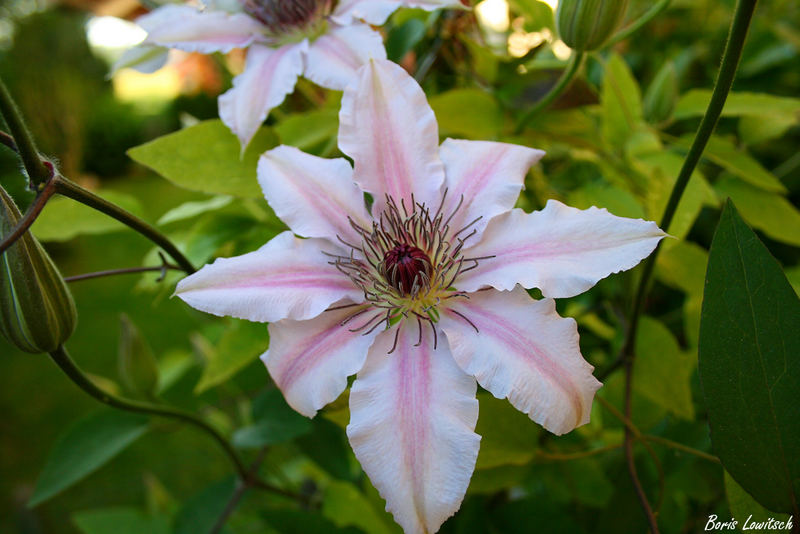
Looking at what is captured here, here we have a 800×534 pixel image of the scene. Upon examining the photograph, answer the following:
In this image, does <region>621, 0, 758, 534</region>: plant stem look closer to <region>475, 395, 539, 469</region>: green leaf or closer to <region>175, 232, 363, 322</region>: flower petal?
<region>475, 395, 539, 469</region>: green leaf

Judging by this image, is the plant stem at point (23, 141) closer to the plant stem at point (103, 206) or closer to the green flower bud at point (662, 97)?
the plant stem at point (103, 206)

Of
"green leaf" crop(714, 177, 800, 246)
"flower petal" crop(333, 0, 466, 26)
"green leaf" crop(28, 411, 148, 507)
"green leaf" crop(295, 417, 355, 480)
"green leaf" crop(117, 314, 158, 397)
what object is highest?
"flower petal" crop(333, 0, 466, 26)

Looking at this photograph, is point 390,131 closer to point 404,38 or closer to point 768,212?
point 404,38

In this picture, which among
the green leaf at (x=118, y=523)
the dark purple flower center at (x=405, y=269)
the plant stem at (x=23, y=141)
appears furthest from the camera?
the green leaf at (x=118, y=523)

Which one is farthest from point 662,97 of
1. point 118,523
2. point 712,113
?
point 118,523

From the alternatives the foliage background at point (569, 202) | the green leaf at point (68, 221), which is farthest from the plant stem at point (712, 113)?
the green leaf at point (68, 221)

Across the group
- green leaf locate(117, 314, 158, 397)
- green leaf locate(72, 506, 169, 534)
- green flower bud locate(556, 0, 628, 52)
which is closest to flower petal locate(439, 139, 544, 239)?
green flower bud locate(556, 0, 628, 52)
